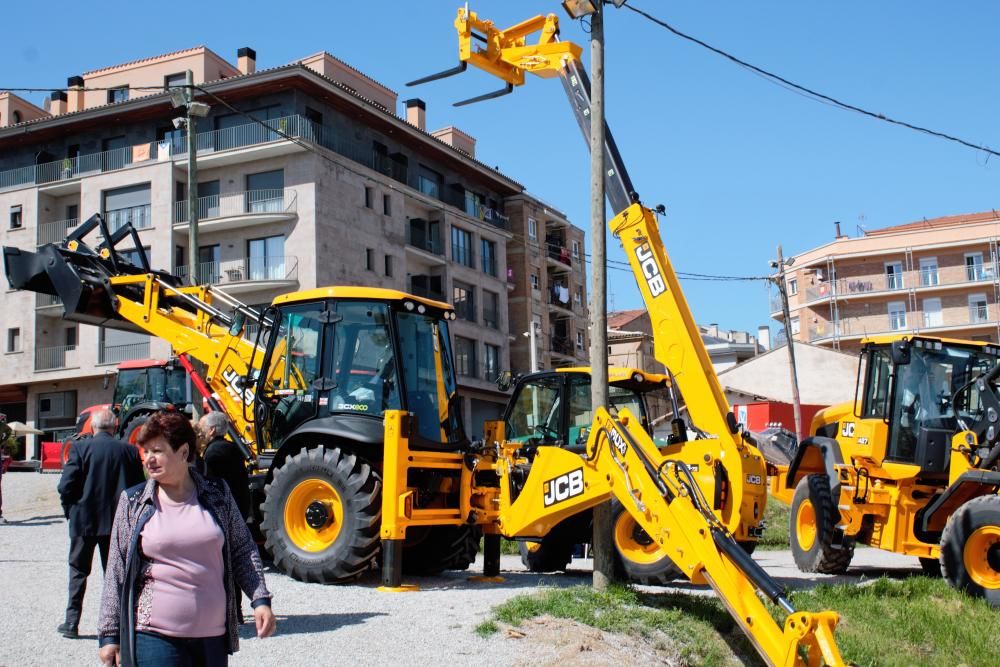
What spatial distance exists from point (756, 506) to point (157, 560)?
6248 mm

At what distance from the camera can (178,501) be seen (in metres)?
4.86

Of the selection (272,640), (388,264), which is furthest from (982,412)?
(388,264)

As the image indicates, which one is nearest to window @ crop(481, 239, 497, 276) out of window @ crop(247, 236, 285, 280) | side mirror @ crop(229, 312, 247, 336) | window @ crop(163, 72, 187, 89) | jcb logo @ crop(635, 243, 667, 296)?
window @ crop(247, 236, 285, 280)

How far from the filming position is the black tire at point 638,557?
38.1 ft

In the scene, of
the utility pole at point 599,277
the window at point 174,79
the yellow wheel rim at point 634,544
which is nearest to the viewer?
the utility pole at point 599,277

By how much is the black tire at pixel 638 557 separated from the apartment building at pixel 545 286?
42751 mm

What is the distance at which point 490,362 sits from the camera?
54.0 metres

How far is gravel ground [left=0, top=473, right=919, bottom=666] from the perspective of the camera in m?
7.64

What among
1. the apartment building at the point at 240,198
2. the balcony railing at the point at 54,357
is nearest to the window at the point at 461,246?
the apartment building at the point at 240,198

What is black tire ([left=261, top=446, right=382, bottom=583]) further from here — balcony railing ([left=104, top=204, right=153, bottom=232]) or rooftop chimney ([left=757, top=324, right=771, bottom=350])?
rooftop chimney ([left=757, top=324, right=771, bottom=350])

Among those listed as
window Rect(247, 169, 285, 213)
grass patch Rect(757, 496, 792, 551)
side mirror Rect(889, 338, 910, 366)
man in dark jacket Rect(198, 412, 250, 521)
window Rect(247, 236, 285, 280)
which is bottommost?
grass patch Rect(757, 496, 792, 551)

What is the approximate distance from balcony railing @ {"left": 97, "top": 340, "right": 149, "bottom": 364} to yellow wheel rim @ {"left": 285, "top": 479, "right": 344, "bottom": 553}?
1422 inches

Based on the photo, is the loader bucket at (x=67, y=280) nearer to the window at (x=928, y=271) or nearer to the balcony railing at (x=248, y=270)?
the balcony railing at (x=248, y=270)

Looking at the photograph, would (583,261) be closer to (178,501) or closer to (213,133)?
(213,133)
